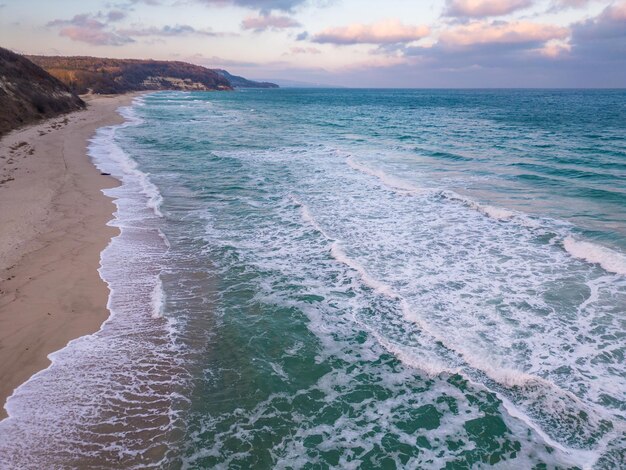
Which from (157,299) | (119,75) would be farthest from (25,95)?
(119,75)

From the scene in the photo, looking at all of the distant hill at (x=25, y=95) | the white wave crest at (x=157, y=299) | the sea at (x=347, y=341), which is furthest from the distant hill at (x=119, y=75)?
the white wave crest at (x=157, y=299)

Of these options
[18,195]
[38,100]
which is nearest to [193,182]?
[18,195]

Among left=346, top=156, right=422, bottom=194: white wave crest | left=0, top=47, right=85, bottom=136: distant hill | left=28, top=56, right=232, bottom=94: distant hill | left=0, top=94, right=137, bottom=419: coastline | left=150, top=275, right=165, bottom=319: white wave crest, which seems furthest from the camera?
left=28, top=56, right=232, bottom=94: distant hill

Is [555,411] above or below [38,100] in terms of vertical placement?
below

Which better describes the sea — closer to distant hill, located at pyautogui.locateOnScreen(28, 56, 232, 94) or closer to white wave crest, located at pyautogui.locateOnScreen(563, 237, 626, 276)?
white wave crest, located at pyautogui.locateOnScreen(563, 237, 626, 276)

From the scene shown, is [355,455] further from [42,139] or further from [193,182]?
[42,139]

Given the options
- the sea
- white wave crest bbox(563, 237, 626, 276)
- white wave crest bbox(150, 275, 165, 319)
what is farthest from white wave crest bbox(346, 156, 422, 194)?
white wave crest bbox(150, 275, 165, 319)
